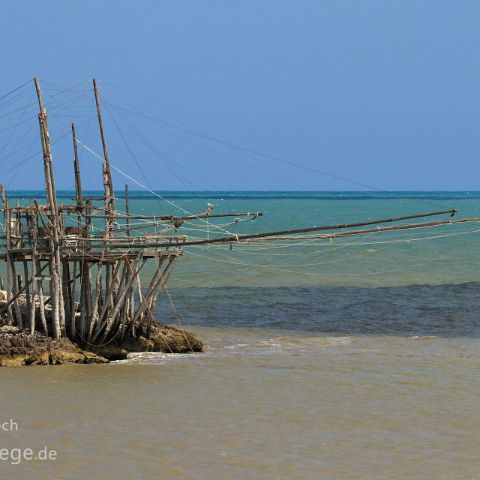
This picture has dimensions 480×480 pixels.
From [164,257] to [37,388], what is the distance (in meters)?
→ 4.56

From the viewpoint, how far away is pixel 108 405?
16328 millimetres

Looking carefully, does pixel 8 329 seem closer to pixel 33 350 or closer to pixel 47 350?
pixel 33 350

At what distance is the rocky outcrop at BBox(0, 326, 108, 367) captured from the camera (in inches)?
765

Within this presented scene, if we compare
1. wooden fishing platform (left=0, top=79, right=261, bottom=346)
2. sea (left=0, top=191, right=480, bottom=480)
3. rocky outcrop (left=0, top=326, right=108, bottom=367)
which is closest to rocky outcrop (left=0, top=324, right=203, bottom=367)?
rocky outcrop (left=0, top=326, right=108, bottom=367)

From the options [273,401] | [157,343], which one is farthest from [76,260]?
[273,401]

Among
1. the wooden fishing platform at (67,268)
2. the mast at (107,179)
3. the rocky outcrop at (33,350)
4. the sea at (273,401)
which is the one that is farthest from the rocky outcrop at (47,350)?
the mast at (107,179)

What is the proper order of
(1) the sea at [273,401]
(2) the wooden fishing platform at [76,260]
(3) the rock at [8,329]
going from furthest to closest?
(2) the wooden fishing platform at [76,260] < (3) the rock at [8,329] < (1) the sea at [273,401]

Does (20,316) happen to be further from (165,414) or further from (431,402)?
(431,402)

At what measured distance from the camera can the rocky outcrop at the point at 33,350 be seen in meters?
19.4

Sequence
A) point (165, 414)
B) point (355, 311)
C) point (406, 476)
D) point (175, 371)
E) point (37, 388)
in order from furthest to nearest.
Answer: point (355, 311), point (175, 371), point (37, 388), point (165, 414), point (406, 476)

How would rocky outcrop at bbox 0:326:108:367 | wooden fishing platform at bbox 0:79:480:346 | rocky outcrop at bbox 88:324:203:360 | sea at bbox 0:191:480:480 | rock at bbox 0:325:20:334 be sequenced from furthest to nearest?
rocky outcrop at bbox 88:324:203:360
wooden fishing platform at bbox 0:79:480:346
rock at bbox 0:325:20:334
rocky outcrop at bbox 0:326:108:367
sea at bbox 0:191:480:480

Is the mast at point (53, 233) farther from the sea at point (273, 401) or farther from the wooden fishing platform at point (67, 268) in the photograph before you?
the sea at point (273, 401)

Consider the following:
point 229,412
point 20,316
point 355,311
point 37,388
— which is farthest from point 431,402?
point 355,311

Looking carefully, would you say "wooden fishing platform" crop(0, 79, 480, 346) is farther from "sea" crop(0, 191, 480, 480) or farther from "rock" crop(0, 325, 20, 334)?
"sea" crop(0, 191, 480, 480)
